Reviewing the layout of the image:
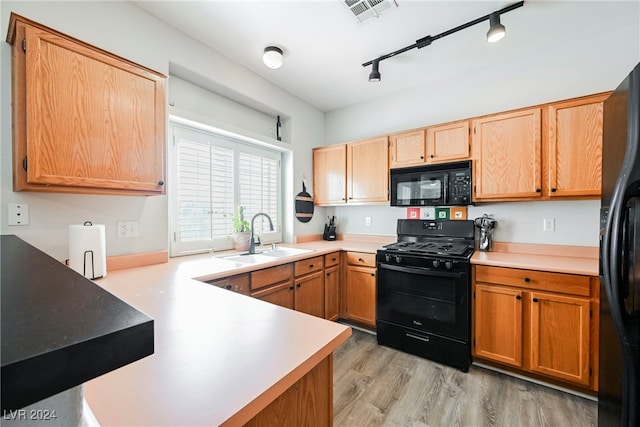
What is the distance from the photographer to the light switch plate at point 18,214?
1338 mm

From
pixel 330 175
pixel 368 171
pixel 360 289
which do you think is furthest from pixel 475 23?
Answer: pixel 360 289

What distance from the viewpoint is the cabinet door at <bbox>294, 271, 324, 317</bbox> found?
92.4 inches

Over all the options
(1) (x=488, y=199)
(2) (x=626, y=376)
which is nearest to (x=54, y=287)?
(2) (x=626, y=376)

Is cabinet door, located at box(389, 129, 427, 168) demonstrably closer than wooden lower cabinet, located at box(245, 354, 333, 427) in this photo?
No

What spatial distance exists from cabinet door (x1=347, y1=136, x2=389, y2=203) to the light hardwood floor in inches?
63.6

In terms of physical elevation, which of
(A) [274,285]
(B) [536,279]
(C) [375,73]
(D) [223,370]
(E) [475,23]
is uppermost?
(E) [475,23]

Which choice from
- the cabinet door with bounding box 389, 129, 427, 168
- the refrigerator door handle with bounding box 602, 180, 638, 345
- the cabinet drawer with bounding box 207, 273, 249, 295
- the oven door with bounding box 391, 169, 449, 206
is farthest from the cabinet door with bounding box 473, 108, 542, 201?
the cabinet drawer with bounding box 207, 273, 249, 295

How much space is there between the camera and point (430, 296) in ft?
7.29

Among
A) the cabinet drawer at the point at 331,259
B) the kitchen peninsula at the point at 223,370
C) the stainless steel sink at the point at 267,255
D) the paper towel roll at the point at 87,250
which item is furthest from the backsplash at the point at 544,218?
the paper towel roll at the point at 87,250

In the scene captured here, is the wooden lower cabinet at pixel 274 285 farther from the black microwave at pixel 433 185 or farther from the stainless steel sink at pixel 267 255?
the black microwave at pixel 433 185

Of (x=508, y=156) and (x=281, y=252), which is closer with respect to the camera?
(x=508, y=156)

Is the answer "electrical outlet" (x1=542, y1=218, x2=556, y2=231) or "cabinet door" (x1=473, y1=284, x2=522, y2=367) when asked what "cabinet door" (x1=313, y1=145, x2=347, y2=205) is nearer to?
"cabinet door" (x1=473, y1=284, x2=522, y2=367)

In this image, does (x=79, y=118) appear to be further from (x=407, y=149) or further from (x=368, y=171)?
(x=407, y=149)

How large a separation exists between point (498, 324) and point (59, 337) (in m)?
2.47
